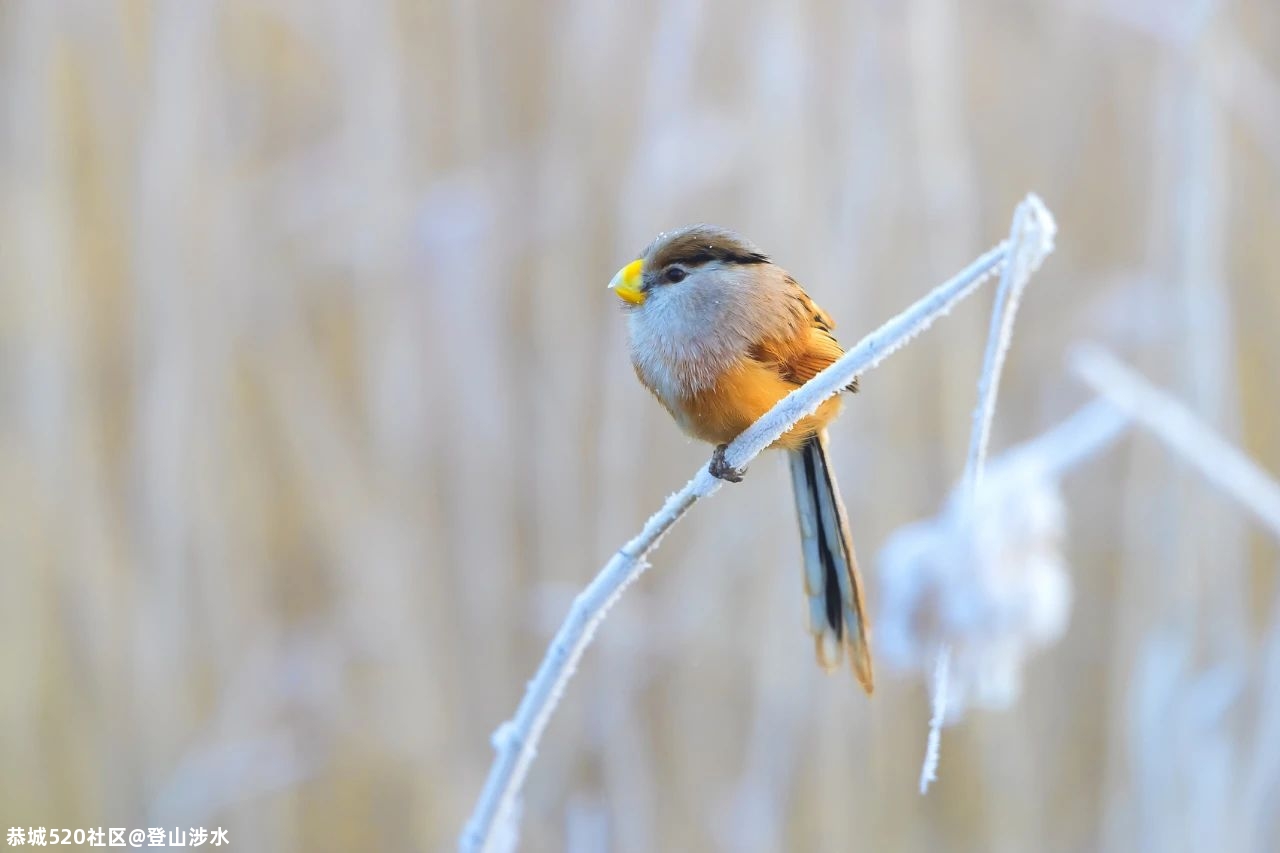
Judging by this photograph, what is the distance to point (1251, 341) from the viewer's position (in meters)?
1.42

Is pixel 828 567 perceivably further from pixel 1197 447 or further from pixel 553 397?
pixel 553 397

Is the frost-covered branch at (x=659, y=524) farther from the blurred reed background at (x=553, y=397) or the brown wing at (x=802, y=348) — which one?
the blurred reed background at (x=553, y=397)

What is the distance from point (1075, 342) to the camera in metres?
1.37

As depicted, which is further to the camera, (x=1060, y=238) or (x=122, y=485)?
(x=1060, y=238)

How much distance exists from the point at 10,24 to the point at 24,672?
Result: 2.36ft

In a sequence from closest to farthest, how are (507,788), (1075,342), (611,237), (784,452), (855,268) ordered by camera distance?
(507,788)
(784,452)
(855,268)
(611,237)
(1075,342)

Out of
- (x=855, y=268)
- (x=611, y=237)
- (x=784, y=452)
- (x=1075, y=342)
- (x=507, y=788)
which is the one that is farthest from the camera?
(x=1075, y=342)

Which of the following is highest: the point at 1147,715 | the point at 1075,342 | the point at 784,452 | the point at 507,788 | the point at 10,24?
the point at 10,24

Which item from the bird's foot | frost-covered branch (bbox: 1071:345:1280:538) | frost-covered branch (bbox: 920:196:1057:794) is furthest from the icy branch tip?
frost-covered branch (bbox: 1071:345:1280:538)

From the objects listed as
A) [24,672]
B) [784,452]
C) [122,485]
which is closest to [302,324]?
[122,485]

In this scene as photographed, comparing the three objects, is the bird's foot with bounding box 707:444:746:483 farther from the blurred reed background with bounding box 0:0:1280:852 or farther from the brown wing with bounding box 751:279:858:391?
the blurred reed background with bounding box 0:0:1280:852

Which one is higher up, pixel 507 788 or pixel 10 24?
pixel 10 24

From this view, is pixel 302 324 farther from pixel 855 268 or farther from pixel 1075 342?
pixel 1075 342

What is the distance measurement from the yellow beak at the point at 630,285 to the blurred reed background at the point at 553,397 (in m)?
0.40
